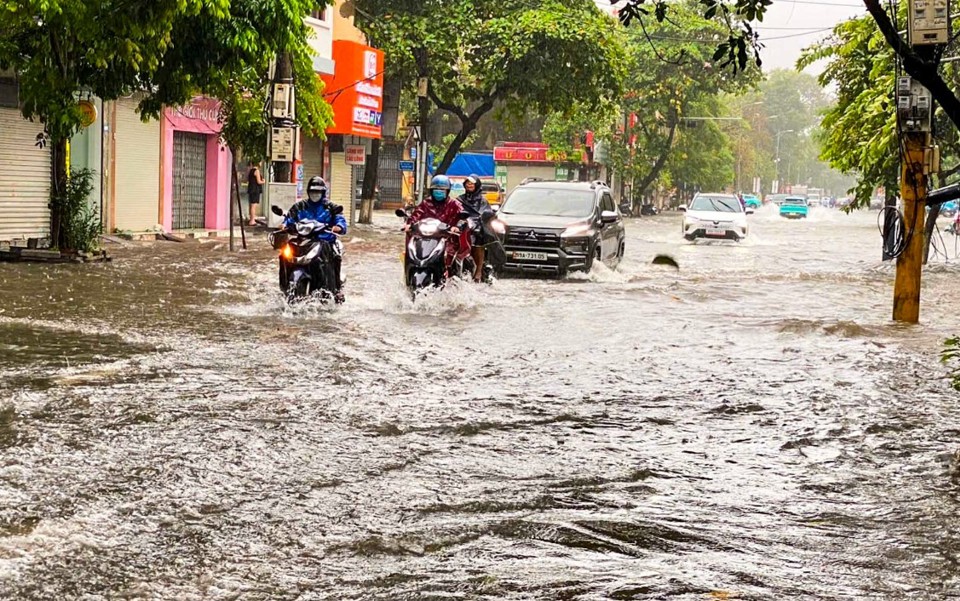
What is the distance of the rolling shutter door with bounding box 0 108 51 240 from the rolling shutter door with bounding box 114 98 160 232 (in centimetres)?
224

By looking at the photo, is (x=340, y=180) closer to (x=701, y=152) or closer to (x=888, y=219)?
(x=888, y=219)

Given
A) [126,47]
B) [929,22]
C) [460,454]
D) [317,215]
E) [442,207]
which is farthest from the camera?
[126,47]

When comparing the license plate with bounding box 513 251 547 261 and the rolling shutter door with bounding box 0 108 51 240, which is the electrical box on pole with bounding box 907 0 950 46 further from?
the rolling shutter door with bounding box 0 108 51 240

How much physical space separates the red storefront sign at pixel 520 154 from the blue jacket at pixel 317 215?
4692 centimetres

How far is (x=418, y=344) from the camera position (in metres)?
11.5

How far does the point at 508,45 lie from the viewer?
31734 mm

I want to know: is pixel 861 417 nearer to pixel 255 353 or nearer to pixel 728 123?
pixel 255 353

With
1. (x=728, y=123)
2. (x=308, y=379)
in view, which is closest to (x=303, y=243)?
(x=308, y=379)

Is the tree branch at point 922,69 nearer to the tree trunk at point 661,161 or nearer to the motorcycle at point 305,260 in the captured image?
the motorcycle at point 305,260

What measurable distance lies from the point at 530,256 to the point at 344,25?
1869cm

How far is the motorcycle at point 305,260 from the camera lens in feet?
42.5

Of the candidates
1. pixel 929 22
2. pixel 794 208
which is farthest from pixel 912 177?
pixel 794 208

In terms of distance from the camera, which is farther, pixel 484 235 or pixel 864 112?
pixel 864 112

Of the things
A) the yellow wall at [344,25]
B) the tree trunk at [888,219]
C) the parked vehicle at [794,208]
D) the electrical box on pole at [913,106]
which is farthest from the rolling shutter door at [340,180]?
the parked vehicle at [794,208]
